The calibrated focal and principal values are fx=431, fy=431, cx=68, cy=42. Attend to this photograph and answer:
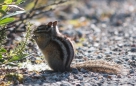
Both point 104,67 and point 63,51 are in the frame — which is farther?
point 104,67

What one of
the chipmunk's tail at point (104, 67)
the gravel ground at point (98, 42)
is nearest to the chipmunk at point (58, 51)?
the chipmunk's tail at point (104, 67)

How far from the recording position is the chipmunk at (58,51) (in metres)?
5.71

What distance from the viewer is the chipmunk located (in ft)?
18.7

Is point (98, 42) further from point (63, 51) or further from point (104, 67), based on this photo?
point (63, 51)

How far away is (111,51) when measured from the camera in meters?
8.20

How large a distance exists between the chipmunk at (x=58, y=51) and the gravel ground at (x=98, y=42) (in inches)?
4.7

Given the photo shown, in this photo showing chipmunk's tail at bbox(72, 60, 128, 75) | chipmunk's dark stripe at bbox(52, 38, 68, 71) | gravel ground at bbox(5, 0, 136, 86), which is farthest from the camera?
chipmunk's tail at bbox(72, 60, 128, 75)

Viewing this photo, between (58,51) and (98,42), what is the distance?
3960 mm

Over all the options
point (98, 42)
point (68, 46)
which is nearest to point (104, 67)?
point (68, 46)

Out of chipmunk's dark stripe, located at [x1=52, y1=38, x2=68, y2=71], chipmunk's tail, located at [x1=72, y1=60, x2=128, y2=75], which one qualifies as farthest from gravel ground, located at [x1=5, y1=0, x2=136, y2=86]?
chipmunk's dark stripe, located at [x1=52, y1=38, x2=68, y2=71]

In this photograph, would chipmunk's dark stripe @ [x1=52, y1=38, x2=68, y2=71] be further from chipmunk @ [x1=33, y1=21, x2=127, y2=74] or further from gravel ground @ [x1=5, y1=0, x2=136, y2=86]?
gravel ground @ [x1=5, y1=0, x2=136, y2=86]

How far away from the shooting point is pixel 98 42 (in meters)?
9.62

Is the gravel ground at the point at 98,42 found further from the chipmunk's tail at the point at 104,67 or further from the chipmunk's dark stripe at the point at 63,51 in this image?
the chipmunk's dark stripe at the point at 63,51

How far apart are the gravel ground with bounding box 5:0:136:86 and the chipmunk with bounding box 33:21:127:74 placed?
12cm
